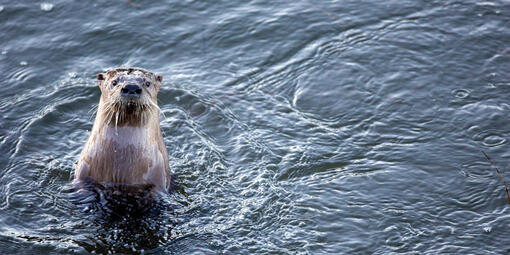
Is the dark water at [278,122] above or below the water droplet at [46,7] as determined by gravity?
below

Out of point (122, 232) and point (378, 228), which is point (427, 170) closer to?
point (378, 228)

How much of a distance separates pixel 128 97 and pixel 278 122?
159cm

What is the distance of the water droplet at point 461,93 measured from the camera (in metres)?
6.05

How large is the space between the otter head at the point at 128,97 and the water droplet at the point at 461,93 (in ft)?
8.48

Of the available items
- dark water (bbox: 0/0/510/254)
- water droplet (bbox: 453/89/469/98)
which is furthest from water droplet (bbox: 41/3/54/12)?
water droplet (bbox: 453/89/469/98)

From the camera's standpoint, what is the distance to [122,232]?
4.68 m

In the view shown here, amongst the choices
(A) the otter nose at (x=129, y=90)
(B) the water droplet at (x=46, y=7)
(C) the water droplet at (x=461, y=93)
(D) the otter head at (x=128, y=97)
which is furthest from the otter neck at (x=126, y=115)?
(B) the water droplet at (x=46, y=7)

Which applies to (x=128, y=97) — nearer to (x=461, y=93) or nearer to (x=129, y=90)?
(x=129, y=90)

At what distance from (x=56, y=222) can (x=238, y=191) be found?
4.06 ft

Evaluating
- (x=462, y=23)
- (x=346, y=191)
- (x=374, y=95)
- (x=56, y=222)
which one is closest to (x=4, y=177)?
(x=56, y=222)

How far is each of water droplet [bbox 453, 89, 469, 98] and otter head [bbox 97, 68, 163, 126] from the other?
8.48 ft

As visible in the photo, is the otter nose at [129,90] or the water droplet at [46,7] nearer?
the otter nose at [129,90]

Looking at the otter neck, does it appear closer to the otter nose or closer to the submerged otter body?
the submerged otter body

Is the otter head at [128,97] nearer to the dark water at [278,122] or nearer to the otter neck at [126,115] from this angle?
the otter neck at [126,115]
